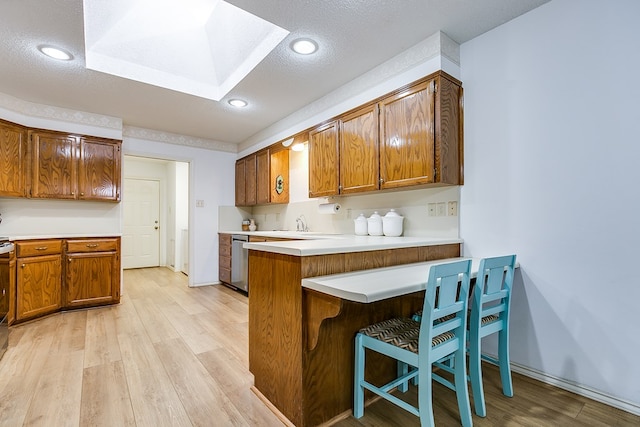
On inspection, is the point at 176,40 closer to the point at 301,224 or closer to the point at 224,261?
the point at 301,224

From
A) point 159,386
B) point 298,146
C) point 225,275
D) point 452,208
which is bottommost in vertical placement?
point 159,386

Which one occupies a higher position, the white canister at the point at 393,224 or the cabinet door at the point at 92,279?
the white canister at the point at 393,224

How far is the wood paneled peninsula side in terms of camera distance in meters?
1.49

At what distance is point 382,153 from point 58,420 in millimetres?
2643

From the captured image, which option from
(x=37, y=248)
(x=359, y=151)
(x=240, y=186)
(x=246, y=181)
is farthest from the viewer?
(x=240, y=186)

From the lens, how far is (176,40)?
2881mm

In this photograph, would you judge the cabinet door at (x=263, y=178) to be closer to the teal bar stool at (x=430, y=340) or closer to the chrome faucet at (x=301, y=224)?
the chrome faucet at (x=301, y=224)

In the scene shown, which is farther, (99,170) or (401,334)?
(99,170)

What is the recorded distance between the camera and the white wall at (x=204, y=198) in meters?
4.79

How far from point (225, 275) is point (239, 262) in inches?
25.1

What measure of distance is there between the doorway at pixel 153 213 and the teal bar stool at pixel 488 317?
17.7ft

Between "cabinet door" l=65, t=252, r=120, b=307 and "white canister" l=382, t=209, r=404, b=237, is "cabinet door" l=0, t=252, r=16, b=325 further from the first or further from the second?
"white canister" l=382, t=209, r=404, b=237

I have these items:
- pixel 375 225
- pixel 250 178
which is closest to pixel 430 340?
pixel 375 225

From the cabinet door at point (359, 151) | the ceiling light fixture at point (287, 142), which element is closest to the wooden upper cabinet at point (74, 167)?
the ceiling light fixture at point (287, 142)
